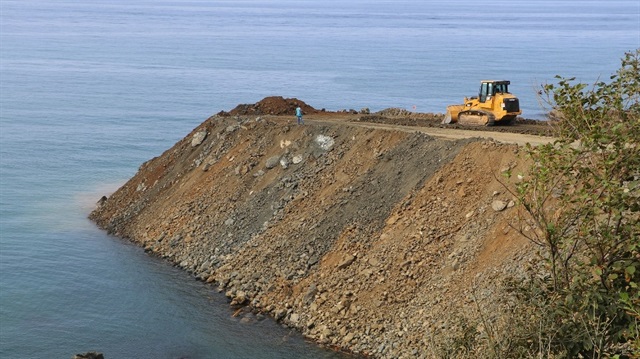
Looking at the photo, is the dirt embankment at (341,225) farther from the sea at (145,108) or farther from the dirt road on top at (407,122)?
the dirt road on top at (407,122)

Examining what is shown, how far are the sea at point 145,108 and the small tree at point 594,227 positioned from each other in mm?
994

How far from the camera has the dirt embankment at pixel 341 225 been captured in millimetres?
30969

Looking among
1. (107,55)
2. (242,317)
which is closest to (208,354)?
(242,317)

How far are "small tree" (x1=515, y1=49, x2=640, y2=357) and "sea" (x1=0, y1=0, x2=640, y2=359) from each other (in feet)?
3.26

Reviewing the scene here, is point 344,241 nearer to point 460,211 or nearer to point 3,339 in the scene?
point 460,211

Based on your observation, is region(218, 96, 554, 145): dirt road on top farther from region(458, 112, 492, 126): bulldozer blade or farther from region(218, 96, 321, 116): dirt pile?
region(458, 112, 492, 126): bulldozer blade

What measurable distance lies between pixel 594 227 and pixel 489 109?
3126cm

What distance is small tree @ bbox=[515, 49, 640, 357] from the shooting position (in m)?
15.4

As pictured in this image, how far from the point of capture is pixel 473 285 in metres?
29.7

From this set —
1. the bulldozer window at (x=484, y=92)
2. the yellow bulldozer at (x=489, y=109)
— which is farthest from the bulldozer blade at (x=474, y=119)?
the bulldozer window at (x=484, y=92)

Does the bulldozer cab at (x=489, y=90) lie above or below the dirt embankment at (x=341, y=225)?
above

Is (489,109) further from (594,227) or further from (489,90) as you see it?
(594,227)

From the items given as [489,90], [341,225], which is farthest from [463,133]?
[341,225]

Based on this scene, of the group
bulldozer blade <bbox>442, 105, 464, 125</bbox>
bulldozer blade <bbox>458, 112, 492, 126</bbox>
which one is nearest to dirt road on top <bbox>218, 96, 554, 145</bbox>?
bulldozer blade <bbox>458, 112, 492, 126</bbox>
